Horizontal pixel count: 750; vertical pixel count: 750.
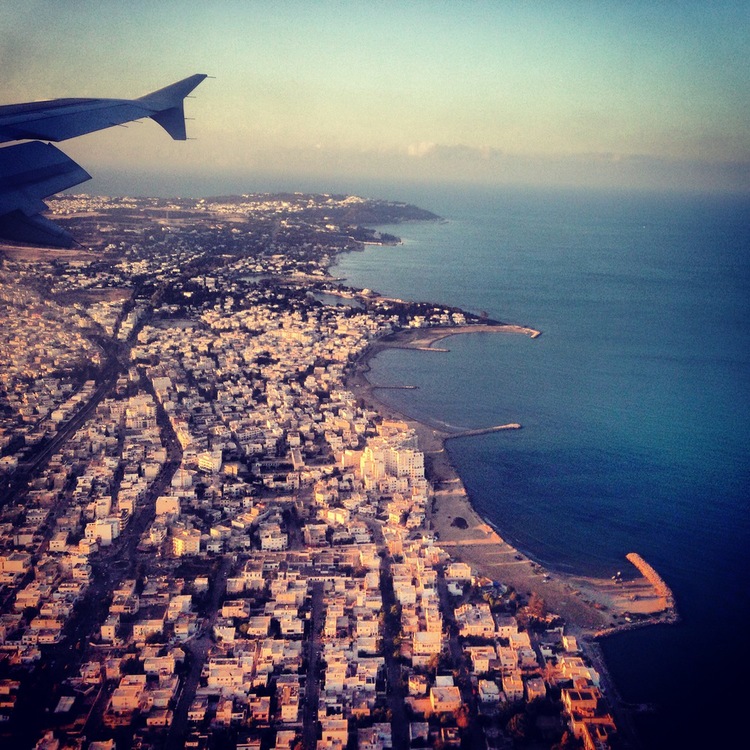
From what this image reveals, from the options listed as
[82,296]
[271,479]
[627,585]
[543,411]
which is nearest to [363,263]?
[82,296]

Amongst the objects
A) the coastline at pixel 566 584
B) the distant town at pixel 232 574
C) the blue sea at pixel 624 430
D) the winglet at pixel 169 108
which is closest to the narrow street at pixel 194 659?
the distant town at pixel 232 574

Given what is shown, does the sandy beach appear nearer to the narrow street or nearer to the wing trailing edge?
the narrow street

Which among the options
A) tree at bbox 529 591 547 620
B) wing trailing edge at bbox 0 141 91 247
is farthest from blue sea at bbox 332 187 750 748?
wing trailing edge at bbox 0 141 91 247

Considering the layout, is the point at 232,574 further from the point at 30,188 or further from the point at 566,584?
the point at 30,188

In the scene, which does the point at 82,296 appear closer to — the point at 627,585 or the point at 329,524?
the point at 329,524

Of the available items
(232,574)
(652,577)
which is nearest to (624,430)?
(652,577)

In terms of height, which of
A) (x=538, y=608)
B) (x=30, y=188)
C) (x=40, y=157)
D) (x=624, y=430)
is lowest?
(x=624, y=430)

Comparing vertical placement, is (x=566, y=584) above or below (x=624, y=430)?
above
